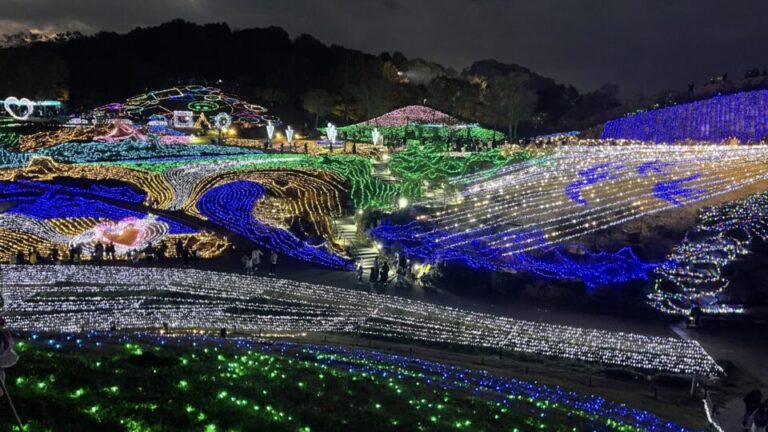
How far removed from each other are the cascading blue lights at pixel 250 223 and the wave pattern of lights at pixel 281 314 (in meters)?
5.09

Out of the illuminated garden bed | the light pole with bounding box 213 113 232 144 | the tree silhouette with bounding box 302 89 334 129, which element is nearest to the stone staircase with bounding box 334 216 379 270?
the illuminated garden bed

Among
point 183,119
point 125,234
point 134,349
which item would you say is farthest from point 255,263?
point 183,119

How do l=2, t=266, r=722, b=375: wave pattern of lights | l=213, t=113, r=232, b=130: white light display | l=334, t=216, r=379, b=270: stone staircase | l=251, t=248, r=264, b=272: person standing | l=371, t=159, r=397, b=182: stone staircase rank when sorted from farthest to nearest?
l=213, t=113, r=232, b=130: white light display
l=371, t=159, r=397, b=182: stone staircase
l=334, t=216, r=379, b=270: stone staircase
l=251, t=248, r=264, b=272: person standing
l=2, t=266, r=722, b=375: wave pattern of lights

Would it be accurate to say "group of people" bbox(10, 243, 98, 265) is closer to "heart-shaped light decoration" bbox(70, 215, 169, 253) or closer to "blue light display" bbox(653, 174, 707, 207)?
"heart-shaped light decoration" bbox(70, 215, 169, 253)

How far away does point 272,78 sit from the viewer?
269 ft

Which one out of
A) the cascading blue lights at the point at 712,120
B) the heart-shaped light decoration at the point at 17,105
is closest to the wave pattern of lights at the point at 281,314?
the cascading blue lights at the point at 712,120

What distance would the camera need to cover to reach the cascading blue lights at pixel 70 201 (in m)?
29.3

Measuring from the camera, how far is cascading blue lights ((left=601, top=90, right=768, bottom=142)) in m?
31.7

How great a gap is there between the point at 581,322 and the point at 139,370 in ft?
49.8

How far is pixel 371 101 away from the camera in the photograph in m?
72.1

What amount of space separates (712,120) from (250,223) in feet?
81.7

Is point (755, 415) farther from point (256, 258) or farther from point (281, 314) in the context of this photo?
point (256, 258)

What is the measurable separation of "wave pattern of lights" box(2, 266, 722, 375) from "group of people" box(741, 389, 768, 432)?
3.24m

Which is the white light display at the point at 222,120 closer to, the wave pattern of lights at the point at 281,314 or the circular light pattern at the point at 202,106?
the circular light pattern at the point at 202,106
